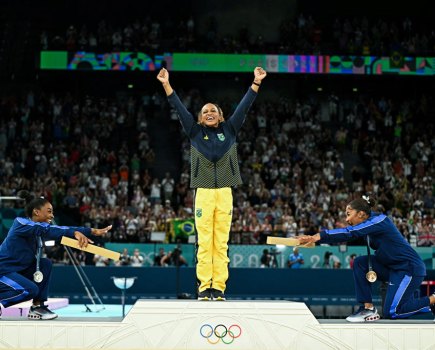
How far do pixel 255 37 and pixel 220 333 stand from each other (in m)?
29.9

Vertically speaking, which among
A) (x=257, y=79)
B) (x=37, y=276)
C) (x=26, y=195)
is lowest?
(x=37, y=276)

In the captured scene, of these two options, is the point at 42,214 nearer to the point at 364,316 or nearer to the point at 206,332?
the point at 206,332

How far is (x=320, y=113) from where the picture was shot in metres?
34.5

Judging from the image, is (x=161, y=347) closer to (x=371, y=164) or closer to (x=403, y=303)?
(x=403, y=303)

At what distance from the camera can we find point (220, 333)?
748 cm

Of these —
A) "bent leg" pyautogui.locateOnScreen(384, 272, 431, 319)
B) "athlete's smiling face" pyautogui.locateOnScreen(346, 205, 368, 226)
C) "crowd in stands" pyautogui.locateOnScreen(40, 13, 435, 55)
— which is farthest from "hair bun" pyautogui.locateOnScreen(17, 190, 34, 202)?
"crowd in stands" pyautogui.locateOnScreen(40, 13, 435, 55)

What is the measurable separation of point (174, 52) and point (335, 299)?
1555cm

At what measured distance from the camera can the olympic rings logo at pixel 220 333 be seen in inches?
294

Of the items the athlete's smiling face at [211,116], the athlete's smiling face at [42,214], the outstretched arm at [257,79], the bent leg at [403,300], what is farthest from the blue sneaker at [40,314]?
the bent leg at [403,300]

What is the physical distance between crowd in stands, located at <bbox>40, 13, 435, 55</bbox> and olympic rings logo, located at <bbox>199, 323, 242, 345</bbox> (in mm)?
25578

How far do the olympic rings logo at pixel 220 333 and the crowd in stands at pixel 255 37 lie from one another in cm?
2558

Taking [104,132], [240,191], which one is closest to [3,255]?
[240,191]

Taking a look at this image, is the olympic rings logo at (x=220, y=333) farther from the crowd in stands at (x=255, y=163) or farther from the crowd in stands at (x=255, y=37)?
the crowd in stands at (x=255, y=37)

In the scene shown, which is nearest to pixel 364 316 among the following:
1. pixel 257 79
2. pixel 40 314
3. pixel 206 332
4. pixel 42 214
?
pixel 206 332
